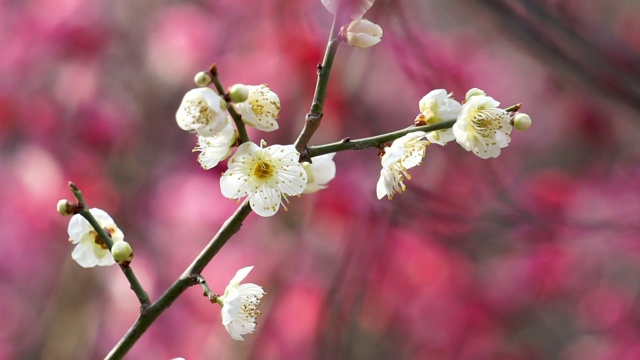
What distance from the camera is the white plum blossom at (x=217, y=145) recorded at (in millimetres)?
474

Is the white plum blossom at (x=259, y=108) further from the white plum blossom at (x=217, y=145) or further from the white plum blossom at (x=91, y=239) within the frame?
the white plum blossom at (x=91, y=239)

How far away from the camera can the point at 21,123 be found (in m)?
2.06

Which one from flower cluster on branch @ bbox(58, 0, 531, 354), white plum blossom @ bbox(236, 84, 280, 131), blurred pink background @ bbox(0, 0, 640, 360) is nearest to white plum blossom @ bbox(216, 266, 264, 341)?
flower cluster on branch @ bbox(58, 0, 531, 354)

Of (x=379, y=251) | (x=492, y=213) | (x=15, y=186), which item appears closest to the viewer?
(x=492, y=213)

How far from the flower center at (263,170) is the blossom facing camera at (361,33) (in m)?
0.10

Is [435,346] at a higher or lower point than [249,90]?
lower

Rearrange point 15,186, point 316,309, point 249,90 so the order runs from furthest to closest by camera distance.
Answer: point 15,186 → point 316,309 → point 249,90

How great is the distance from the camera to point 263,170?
513 millimetres

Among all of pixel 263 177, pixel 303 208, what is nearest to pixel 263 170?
pixel 263 177

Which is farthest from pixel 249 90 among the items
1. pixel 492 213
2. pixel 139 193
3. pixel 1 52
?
pixel 1 52

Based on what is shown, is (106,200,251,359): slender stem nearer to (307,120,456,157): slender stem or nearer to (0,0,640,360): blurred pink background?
(307,120,456,157): slender stem

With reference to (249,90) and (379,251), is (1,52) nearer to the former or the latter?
(379,251)

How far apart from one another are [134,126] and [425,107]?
5.69 ft

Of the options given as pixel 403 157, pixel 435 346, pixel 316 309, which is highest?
pixel 403 157
